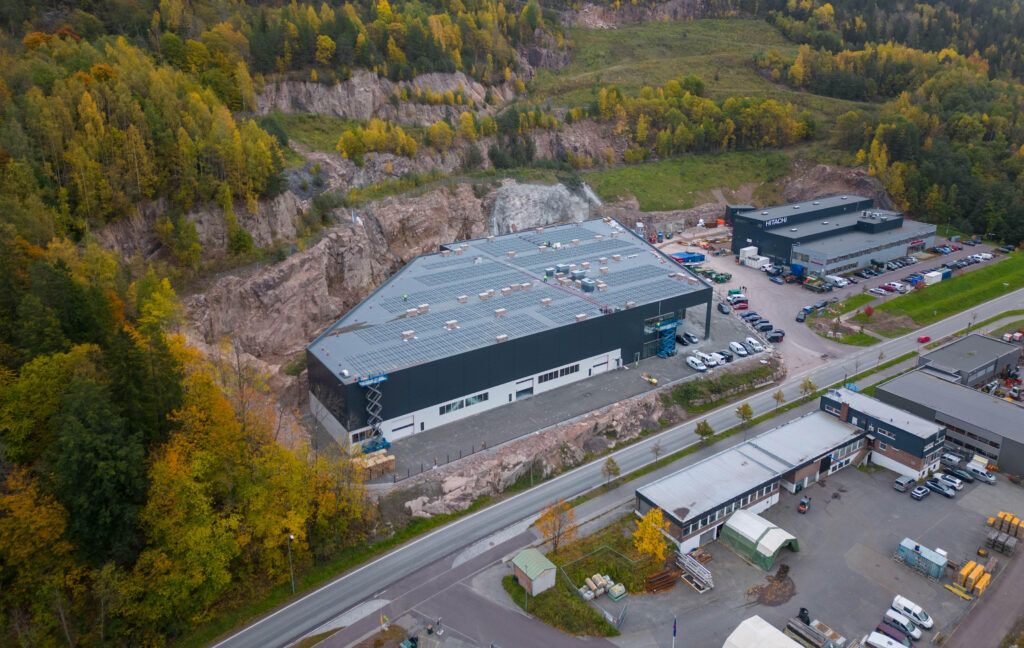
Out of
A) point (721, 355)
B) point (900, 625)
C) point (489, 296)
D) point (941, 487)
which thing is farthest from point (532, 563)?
point (721, 355)

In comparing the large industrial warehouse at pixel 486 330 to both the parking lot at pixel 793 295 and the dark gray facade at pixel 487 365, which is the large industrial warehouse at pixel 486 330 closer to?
the dark gray facade at pixel 487 365

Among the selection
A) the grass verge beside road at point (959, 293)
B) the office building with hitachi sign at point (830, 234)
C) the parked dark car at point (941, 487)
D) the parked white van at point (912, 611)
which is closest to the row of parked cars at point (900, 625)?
the parked white van at point (912, 611)

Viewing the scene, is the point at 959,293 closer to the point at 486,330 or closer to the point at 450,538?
the point at 486,330

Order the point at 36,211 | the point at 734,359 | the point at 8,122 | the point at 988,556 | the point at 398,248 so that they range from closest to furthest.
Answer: the point at 988,556 < the point at 36,211 < the point at 8,122 < the point at 734,359 < the point at 398,248

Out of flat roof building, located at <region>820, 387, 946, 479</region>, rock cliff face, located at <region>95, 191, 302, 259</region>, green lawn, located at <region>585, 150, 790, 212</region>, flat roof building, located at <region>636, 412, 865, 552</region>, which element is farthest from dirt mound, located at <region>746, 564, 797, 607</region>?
green lawn, located at <region>585, 150, 790, 212</region>

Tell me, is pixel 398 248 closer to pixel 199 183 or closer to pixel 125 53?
pixel 199 183

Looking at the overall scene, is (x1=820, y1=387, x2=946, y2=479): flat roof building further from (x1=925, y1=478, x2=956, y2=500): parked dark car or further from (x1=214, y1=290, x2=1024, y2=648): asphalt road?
(x1=214, y1=290, x2=1024, y2=648): asphalt road

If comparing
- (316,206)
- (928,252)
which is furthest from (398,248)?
(928,252)
